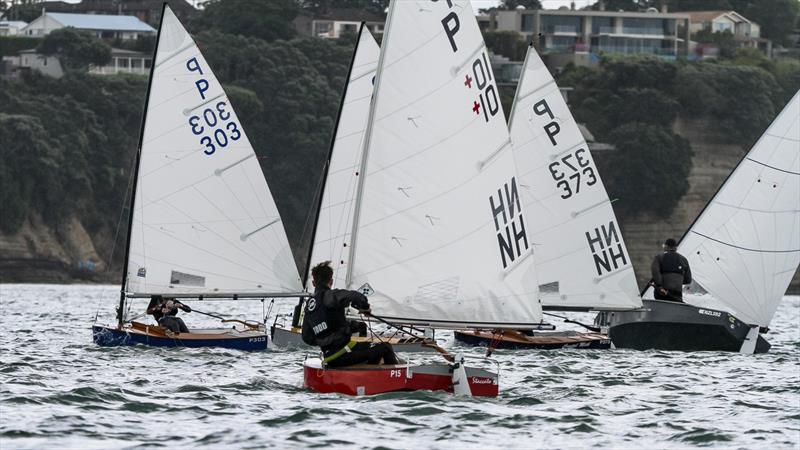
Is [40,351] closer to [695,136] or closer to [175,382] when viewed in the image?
[175,382]

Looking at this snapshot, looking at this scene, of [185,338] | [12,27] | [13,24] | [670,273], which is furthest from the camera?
[13,24]

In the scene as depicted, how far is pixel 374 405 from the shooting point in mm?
19328

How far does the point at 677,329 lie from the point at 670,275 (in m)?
1.03

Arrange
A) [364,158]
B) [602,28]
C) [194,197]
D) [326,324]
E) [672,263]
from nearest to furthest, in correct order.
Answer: [326,324] < [364,158] < [672,263] < [194,197] < [602,28]

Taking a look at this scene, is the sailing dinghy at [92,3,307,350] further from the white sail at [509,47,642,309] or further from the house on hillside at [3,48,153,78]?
the house on hillside at [3,48,153,78]

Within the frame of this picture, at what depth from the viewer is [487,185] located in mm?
21109

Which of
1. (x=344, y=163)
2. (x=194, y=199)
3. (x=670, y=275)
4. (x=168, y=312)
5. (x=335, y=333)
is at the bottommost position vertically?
(x=335, y=333)

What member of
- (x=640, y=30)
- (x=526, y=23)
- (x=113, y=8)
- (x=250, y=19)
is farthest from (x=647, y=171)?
(x=113, y=8)

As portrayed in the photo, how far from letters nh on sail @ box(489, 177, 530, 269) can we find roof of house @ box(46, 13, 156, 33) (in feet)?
399

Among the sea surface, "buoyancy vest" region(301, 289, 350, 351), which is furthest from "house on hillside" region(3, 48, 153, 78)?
"buoyancy vest" region(301, 289, 350, 351)

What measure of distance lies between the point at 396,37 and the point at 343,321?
362 centimetres

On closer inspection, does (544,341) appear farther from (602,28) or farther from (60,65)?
(602,28)

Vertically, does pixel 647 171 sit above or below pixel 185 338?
above

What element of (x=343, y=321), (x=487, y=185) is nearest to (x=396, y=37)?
(x=487, y=185)
